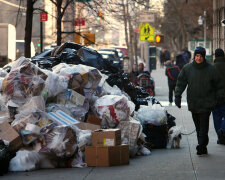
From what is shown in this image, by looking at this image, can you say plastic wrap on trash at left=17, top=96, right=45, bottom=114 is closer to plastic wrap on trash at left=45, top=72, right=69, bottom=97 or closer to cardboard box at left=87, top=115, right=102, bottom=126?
plastic wrap on trash at left=45, top=72, right=69, bottom=97

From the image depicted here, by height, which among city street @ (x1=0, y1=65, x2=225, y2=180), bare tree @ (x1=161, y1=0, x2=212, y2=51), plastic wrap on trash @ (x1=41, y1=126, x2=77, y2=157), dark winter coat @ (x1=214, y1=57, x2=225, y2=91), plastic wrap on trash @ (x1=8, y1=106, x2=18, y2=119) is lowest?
city street @ (x1=0, y1=65, x2=225, y2=180)

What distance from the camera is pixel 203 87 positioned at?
10500 mm

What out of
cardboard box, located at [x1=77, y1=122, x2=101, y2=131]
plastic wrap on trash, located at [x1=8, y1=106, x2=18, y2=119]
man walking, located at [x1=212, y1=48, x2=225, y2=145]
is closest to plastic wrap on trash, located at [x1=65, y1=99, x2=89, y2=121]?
cardboard box, located at [x1=77, y1=122, x2=101, y2=131]

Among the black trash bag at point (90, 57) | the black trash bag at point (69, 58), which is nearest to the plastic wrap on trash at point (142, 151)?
the black trash bag at point (69, 58)

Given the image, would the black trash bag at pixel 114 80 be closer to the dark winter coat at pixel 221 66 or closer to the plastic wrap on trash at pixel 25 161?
the dark winter coat at pixel 221 66

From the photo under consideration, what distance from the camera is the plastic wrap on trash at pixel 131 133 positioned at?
34.4 ft

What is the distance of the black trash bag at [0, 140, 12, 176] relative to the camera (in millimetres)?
9078

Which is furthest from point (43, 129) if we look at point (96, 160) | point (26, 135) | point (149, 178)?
point (149, 178)

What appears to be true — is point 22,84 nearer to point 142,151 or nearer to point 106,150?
point 106,150

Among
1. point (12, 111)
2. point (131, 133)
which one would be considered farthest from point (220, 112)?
point (12, 111)

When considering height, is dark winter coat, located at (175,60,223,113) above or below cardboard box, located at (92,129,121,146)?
above

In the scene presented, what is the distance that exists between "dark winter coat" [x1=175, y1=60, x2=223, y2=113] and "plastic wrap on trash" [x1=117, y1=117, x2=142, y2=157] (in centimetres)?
89

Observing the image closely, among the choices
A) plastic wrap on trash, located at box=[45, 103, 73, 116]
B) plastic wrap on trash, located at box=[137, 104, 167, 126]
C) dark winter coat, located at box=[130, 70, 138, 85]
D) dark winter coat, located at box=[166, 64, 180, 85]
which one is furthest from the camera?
dark winter coat, located at box=[130, 70, 138, 85]

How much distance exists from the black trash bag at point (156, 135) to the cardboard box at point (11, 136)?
260 centimetres
